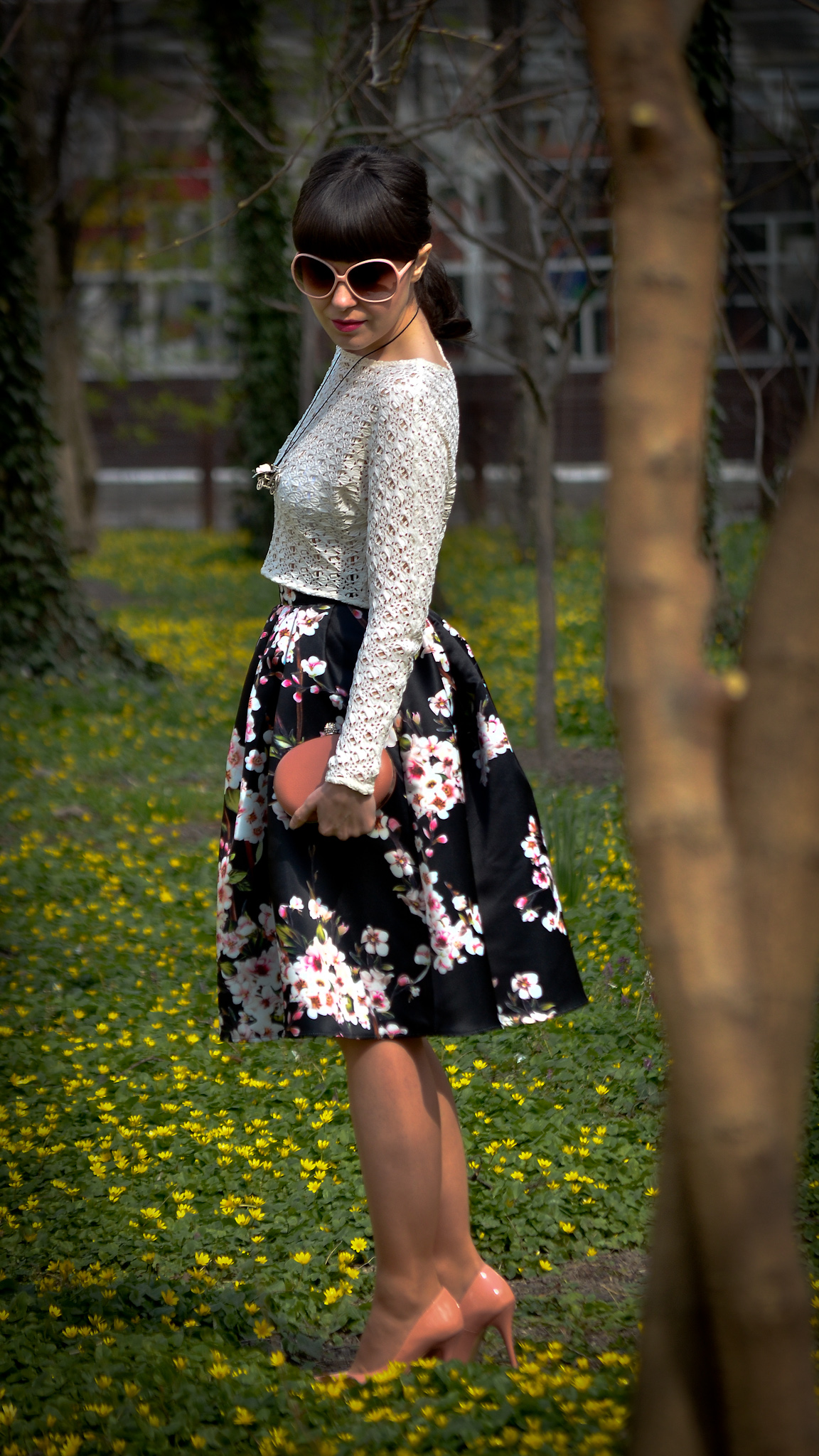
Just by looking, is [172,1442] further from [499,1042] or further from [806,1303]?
[499,1042]

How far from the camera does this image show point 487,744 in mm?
2125

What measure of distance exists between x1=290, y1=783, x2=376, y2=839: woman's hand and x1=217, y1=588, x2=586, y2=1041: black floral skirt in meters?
0.09

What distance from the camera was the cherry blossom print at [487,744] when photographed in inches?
83.4

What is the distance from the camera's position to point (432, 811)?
80.0 inches

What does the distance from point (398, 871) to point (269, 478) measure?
0.63 meters

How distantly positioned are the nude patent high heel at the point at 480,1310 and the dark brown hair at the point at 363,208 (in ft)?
5.05

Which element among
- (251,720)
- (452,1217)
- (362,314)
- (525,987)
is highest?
(362,314)

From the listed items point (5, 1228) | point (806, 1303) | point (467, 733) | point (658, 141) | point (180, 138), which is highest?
point (180, 138)

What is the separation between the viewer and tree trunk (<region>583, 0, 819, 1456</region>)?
1188 millimetres

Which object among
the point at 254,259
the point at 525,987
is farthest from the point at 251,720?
the point at 254,259

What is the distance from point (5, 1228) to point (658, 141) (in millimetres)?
2406

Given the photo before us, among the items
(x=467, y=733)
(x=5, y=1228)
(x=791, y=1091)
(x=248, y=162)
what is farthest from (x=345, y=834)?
(x=248, y=162)

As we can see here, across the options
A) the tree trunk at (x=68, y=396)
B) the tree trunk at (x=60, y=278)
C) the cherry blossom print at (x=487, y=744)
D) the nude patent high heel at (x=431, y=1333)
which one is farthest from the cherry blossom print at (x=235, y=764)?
the tree trunk at (x=68, y=396)

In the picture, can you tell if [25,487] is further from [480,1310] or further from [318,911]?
[480,1310]
